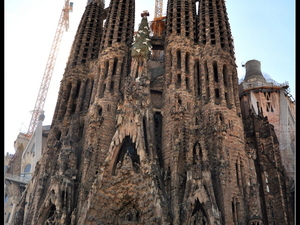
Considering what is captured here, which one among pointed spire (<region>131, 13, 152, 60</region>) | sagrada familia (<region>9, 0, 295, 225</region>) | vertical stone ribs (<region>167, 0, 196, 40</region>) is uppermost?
vertical stone ribs (<region>167, 0, 196, 40</region>)

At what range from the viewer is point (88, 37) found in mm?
29375

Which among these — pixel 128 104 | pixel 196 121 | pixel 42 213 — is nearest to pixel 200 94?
pixel 196 121

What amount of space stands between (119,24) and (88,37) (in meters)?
2.95

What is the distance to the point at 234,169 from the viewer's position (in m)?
18.9

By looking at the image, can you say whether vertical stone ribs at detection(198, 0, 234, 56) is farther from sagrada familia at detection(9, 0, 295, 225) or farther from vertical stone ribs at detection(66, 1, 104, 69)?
vertical stone ribs at detection(66, 1, 104, 69)

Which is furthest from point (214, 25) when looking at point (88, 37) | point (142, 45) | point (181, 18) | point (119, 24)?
point (88, 37)

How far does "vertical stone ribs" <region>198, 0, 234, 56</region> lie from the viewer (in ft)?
82.6

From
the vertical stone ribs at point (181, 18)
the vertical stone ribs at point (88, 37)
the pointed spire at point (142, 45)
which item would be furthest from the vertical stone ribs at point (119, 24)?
the vertical stone ribs at point (181, 18)

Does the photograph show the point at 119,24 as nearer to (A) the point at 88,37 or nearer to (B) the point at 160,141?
(A) the point at 88,37

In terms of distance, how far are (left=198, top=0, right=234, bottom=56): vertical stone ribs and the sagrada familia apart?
9 centimetres

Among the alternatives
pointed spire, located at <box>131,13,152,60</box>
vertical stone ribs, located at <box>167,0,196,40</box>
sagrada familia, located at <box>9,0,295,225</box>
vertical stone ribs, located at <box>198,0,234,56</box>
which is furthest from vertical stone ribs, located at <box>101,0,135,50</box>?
vertical stone ribs, located at <box>198,0,234,56</box>

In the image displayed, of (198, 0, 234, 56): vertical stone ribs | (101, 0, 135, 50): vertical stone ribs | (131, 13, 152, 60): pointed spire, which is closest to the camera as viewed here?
(131, 13, 152, 60): pointed spire

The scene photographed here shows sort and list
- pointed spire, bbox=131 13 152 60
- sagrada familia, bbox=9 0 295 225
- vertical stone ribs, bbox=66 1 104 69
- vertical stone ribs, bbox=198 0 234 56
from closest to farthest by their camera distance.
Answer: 1. sagrada familia, bbox=9 0 295 225
2. pointed spire, bbox=131 13 152 60
3. vertical stone ribs, bbox=198 0 234 56
4. vertical stone ribs, bbox=66 1 104 69

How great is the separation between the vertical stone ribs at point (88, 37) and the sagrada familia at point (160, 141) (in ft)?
0.42
